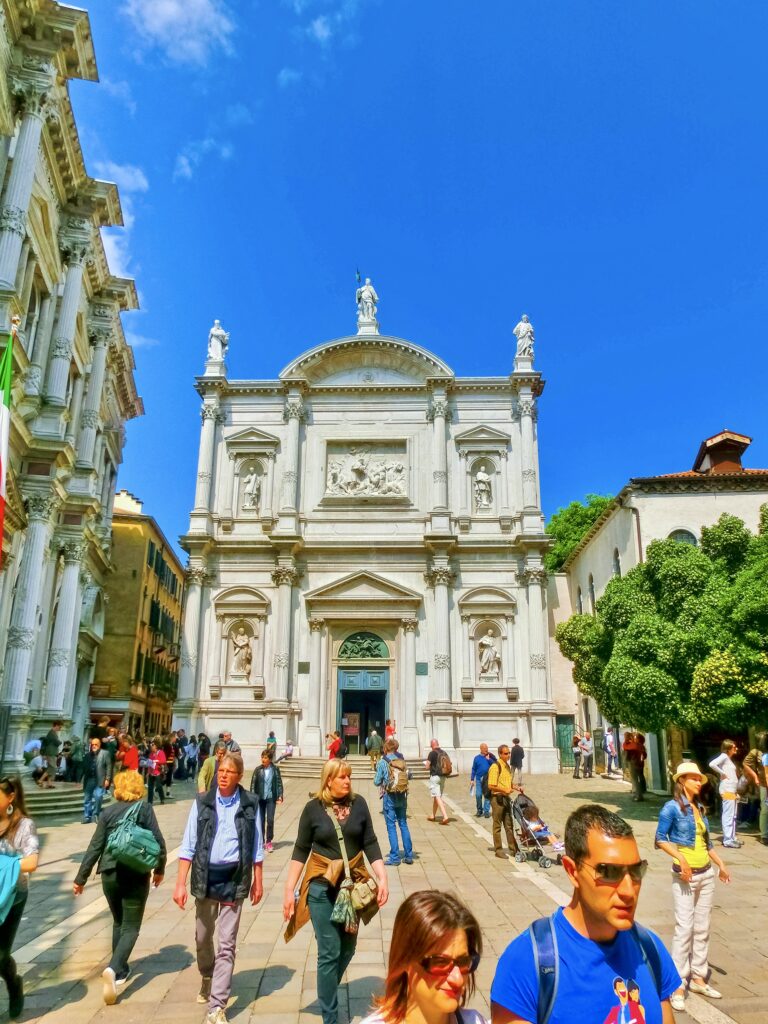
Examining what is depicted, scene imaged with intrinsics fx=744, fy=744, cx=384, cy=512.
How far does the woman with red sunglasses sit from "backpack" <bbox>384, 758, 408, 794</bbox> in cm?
975

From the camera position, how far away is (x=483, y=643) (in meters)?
29.8

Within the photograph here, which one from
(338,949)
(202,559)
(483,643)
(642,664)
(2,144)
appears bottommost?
(338,949)

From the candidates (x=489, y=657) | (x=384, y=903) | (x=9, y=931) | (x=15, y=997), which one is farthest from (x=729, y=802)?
(x=489, y=657)

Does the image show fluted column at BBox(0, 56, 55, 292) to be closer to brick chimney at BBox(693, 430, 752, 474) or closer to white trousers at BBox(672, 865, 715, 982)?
white trousers at BBox(672, 865, 715, 982)

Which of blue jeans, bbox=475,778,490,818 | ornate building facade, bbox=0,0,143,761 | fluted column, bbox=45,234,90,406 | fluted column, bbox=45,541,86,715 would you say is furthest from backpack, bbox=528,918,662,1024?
fluted column, bbox=45,541,86,715

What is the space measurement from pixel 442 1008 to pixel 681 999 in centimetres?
490

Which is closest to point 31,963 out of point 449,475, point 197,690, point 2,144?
point 2,144

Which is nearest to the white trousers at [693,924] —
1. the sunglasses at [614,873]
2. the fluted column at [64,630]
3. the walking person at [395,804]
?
the sunglasses at [614,873]

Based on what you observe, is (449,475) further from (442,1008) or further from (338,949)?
(442,1008)

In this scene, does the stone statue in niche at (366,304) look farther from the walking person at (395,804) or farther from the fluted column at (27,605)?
the walking person at (395,804)

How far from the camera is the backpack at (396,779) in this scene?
1174 cm

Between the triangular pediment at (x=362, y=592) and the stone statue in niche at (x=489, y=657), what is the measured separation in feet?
10.1

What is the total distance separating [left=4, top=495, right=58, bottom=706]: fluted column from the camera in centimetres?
1855

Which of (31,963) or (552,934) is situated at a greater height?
(552,934)
